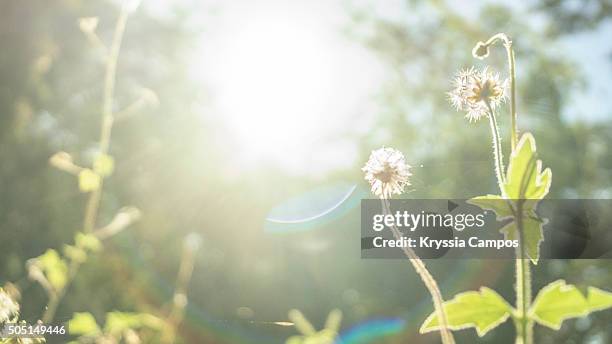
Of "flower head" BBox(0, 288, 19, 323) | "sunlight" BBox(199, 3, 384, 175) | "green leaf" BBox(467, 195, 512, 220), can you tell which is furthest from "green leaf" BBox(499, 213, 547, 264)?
"sunlight" BBox(199, 3, 384, 175)

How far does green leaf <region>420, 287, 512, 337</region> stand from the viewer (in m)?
0.27

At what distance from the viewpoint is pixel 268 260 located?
5805 millimetres

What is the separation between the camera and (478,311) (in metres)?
0.27

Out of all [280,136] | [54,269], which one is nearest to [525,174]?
[54,269]

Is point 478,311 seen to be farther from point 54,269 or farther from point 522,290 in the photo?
point 54,269

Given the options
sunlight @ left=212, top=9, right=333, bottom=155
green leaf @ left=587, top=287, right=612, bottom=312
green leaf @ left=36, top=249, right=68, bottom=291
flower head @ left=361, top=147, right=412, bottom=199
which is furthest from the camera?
sunlight @ left=212, top=9, right=333, bottom=155

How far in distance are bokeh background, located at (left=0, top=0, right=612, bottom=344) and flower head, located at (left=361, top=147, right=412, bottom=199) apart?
399 cm

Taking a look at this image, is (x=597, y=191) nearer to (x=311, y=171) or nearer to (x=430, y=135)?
(x=430, y=135)

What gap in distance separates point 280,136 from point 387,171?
16.7 ft

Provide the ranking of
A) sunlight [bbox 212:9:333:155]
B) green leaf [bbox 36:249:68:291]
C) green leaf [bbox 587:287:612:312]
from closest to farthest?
green leaf [bbox 587:287:612:312] < green leaf [bbox 36:249:68:291] < sunlight [bbox 212:9:333:155]

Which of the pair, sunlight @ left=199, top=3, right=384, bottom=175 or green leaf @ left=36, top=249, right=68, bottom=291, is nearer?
green leaf @ left=36, top=249, right=68, bottom=291

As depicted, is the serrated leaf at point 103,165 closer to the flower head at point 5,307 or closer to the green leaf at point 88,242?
the green leaf at point 88,242

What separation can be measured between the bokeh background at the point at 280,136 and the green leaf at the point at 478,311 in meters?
4.09

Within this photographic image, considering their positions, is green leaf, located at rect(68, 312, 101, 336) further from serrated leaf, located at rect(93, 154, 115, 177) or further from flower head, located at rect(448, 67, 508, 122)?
flower head, located at rect(448, 67, 508, 122)
